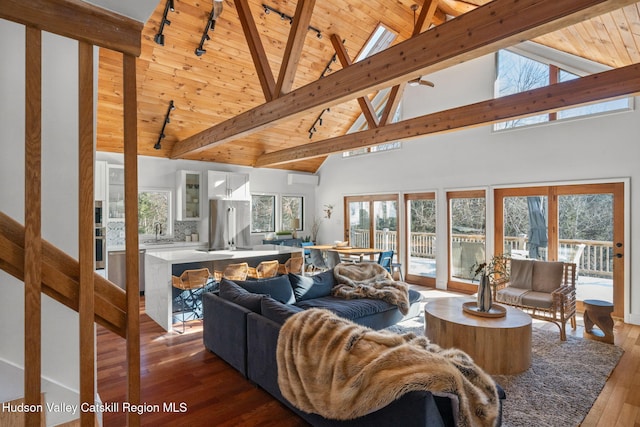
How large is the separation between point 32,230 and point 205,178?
22.6 feet

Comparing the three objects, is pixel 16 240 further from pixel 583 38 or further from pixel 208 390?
pixel 583 38

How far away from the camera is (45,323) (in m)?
1.98

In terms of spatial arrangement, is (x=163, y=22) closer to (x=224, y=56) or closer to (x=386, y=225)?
(x=224, y=56)

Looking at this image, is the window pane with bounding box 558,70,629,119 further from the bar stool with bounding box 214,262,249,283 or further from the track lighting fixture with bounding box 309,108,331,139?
the bar stool with bounding box 214,262,249,283

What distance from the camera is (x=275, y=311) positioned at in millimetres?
2801

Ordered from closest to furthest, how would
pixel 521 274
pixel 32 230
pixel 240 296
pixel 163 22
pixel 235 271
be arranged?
pixel 32 230 → pixel 240 296 → pixel 163 22 → pixel 235 271 → pixel 521 274

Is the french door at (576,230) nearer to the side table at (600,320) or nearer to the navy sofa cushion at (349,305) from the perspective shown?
the side table at (600,320)

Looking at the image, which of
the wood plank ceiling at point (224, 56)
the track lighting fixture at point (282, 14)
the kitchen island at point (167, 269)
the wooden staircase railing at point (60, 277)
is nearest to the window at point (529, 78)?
the wood plank ceiling at point (224, 56)

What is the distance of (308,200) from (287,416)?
7.51 m

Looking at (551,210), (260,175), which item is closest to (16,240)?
(551,210)

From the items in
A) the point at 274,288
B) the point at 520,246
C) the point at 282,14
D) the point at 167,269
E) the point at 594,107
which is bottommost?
the point at 274,288

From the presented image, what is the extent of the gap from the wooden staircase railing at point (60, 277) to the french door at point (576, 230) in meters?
6.28

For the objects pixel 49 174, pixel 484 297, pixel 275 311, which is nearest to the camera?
Answer: pixel 49 174

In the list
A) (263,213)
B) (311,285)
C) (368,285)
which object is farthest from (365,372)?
(263,213)
